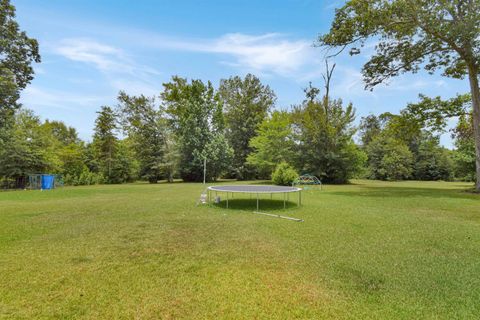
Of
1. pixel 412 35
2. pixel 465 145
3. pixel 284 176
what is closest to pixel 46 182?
pixel 284 176

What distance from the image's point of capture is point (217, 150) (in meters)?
22.9

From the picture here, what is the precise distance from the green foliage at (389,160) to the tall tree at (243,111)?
1508 centimetres

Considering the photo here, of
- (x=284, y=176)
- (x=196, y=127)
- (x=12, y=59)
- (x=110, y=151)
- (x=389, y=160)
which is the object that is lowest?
(x=284, y=176)

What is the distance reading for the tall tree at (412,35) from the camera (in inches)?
409

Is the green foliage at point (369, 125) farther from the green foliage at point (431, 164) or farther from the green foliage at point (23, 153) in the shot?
the green foliage at point (23, 153)

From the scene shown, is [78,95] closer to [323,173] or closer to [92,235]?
[92,235]

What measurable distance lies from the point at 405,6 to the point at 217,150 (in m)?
16.5

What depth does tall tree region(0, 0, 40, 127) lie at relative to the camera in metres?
12.9

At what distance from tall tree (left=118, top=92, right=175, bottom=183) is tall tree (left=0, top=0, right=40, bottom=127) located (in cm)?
1074

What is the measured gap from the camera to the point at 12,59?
585 inches

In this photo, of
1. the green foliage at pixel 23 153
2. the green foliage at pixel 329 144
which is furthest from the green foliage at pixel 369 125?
the green foliage at pixel 23 153

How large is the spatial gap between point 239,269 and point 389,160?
1238 inches

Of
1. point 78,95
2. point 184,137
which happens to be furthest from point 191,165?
point 78,95

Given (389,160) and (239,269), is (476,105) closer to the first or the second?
(239,269)
